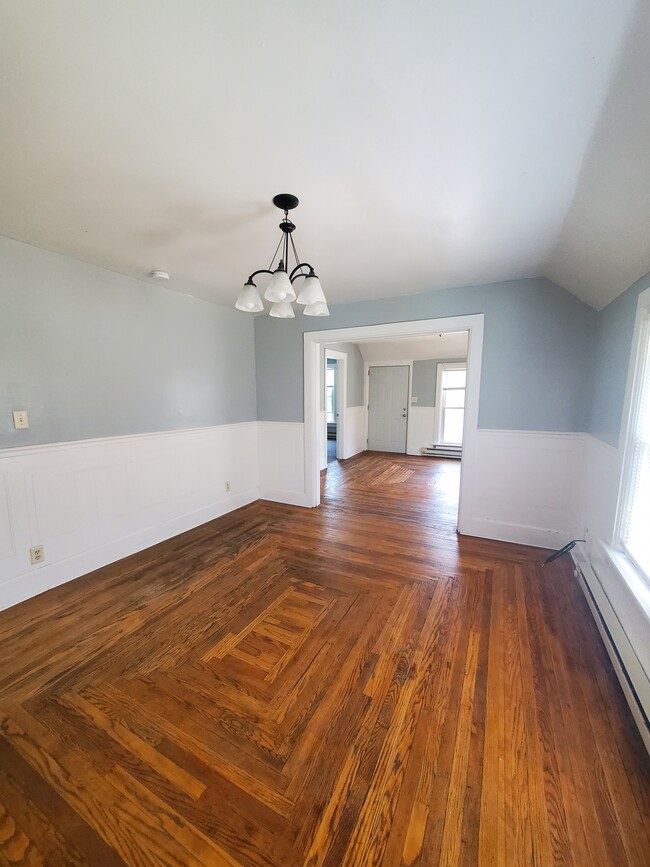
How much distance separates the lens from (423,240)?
206 cm

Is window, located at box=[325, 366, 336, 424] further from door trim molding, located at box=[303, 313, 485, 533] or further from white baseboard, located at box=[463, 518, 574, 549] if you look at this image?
white baseboard, located at box=[463, 518, 574, 549]

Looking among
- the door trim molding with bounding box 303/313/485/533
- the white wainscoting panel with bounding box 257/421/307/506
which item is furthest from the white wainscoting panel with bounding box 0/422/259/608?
the door trim molding with bounding box 303/313/485/533

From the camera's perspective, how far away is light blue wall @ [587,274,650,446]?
196 centimetres

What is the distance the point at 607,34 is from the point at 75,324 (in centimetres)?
297

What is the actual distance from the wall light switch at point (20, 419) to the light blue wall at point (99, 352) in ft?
0.11

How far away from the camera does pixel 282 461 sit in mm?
4047

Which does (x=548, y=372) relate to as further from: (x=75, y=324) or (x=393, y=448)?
(x=393, y=448)

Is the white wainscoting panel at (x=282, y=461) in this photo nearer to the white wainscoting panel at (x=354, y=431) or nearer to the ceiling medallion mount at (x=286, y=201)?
the ceiling medallion mount at (x=286, y=201)

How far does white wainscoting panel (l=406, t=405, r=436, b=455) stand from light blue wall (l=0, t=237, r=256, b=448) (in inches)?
173

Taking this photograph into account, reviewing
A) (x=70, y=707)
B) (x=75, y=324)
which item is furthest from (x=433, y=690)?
(x=75, y=324)

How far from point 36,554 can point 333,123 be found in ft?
9.70

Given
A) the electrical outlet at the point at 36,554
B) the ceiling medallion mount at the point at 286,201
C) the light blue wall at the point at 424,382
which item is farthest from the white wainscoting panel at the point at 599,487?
the light blue wall at the point at 424,382

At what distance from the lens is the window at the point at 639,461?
172cm

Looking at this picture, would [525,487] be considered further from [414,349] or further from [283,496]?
[414,349]
